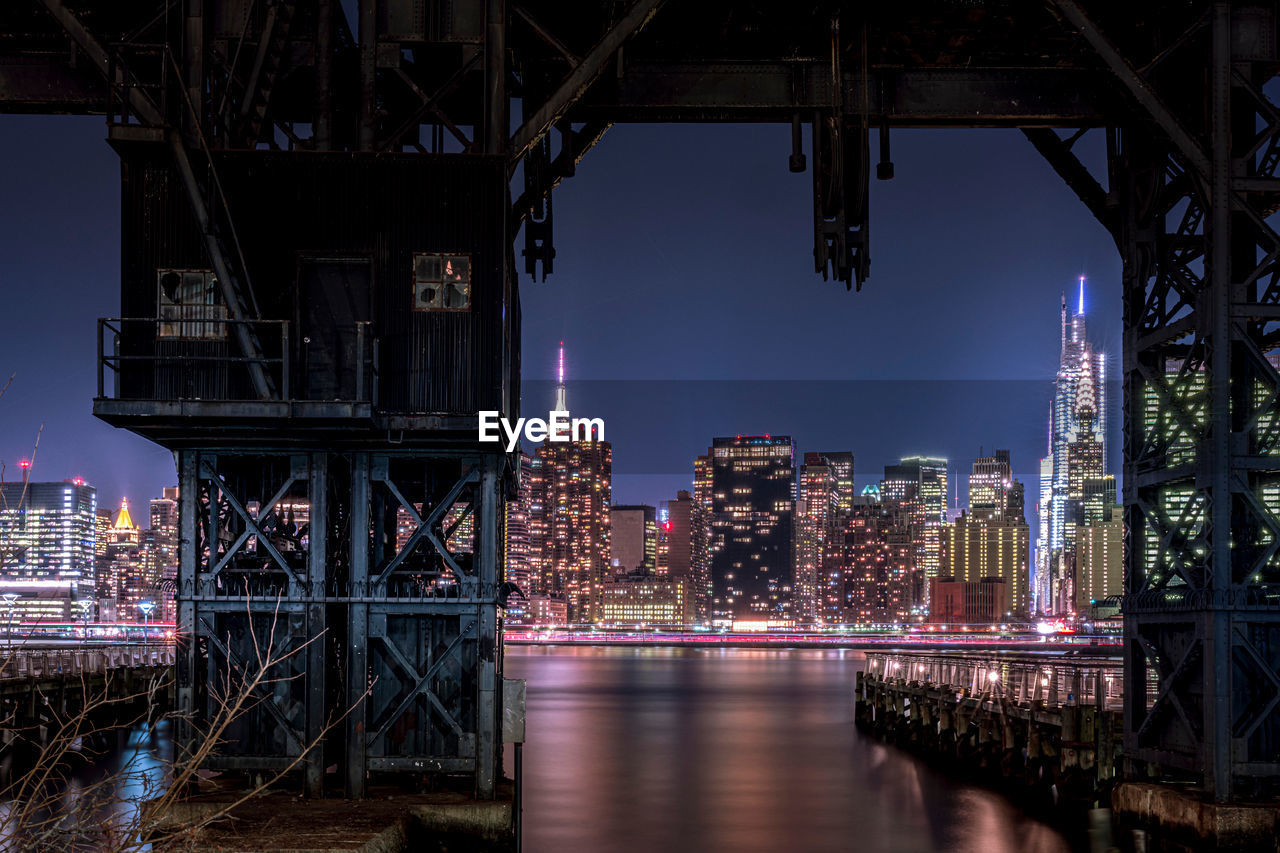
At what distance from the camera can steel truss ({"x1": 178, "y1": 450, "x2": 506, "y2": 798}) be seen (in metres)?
21.6

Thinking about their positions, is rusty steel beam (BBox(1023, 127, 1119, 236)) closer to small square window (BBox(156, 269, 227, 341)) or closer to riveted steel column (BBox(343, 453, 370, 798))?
riveted steel column (BBox(343, 453, 370, 798))

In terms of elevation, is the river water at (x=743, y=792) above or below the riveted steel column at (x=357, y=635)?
below

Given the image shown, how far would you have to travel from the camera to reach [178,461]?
22297 mm

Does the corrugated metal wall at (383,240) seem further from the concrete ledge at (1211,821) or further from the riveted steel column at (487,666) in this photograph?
the concrete ledge at (1211,821)

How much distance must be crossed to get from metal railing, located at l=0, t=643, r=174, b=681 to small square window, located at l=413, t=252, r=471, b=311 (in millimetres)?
20620

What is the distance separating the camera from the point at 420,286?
2200cm

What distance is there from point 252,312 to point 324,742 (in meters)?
6.80

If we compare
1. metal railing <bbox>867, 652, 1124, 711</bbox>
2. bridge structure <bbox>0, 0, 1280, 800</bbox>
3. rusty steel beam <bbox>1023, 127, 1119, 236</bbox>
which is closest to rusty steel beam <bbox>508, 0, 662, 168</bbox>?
bridge structure <bbox>0, 0, 1280, 800</bbox>

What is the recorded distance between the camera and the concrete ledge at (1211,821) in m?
20.9

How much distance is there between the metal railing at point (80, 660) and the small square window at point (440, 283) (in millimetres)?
20620

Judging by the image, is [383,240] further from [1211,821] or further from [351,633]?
[1211,821]

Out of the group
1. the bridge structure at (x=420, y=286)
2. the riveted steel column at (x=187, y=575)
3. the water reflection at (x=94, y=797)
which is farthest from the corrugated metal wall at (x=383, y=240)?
the water reflection at (x=94, y=797)

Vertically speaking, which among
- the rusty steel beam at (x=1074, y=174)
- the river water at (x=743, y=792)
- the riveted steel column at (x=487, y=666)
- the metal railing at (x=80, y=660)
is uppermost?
the rusty steel beam at (x=1074, y=174)

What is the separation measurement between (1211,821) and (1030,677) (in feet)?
61.4
